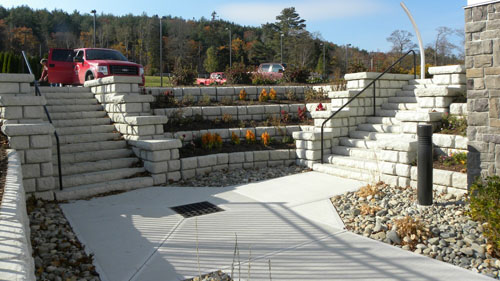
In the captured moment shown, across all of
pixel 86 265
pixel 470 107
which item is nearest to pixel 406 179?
pixel 470 107

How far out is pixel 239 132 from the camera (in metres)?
9.85

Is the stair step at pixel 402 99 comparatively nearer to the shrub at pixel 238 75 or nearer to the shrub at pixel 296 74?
the shrub at pixel 296 74

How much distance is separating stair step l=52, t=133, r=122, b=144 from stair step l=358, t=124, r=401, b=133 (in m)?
5.83

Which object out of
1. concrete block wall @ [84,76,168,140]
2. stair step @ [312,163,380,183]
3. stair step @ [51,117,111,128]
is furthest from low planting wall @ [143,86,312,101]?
stair step @ [312,163,380,183]

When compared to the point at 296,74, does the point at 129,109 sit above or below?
below

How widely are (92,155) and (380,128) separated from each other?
21.2 feet

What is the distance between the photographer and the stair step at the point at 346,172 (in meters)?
7.55

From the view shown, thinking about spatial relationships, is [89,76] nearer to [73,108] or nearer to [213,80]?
[73,108]

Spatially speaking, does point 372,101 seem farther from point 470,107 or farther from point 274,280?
point 274,280

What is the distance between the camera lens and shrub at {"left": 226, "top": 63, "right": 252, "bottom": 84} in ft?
44.9

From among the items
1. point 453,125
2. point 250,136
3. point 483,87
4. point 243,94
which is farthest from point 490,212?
point 243,94

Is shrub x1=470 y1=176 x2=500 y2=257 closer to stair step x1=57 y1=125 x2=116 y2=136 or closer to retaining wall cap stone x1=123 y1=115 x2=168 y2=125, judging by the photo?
retaining wall cap stone x1=123 y1=115 x2=168 y2=125

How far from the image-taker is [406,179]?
698 cm

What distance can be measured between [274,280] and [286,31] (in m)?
53.0
